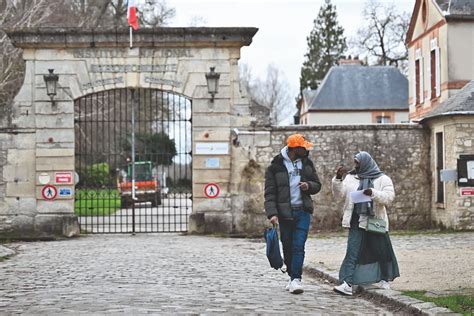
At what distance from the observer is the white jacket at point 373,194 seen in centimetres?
1019

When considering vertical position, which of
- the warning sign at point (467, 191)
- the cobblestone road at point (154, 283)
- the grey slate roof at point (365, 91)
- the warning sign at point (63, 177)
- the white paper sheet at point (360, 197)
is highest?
the grey slate roof at point (365, 91)

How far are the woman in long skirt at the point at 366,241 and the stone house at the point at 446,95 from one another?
9437 millimetres

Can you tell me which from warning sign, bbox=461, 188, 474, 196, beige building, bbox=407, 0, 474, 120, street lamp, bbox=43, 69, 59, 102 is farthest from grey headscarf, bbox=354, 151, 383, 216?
beige building, bbox=407, 0, 474, 120

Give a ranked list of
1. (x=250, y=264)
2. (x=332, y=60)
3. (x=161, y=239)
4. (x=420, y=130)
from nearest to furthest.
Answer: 1. (x=250, y=264)
2. (x=161, y=239)
3. (x=420, y=130)
4. (x=332, y=60)

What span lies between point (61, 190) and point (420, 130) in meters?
8.70

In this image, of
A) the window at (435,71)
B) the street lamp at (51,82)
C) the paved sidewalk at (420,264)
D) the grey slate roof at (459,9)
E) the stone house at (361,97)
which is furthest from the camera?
the stone house at (361,97)

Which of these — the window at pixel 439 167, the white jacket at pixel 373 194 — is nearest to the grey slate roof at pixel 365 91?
the window at pixel 439 167

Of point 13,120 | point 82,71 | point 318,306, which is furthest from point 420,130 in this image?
point 318,306

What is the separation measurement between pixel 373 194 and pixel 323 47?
64.1 metres

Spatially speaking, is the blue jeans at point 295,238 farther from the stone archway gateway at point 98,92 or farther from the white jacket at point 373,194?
the stone archway gateway at point 98,92

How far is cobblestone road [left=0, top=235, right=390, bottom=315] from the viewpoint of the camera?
8.97 meters

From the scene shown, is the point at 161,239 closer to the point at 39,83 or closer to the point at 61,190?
the point at 61,190

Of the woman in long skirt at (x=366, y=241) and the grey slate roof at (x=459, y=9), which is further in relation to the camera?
the grey slate roof at (x=459, y=9)

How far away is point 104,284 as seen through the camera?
11008 millimetres
